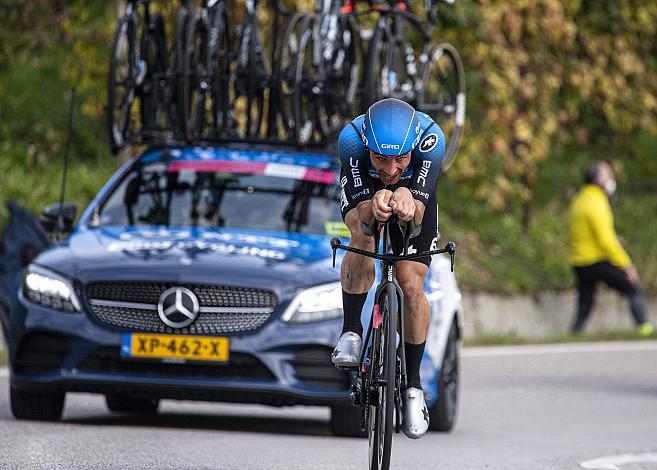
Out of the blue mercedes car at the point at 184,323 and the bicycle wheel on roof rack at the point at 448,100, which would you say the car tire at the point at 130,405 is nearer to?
the blue mercedes car at the point at 184,323

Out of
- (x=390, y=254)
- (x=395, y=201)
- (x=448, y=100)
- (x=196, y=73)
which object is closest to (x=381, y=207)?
(x=395, y=201)

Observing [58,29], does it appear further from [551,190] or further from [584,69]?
[551,190]

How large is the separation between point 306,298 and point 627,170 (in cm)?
1947

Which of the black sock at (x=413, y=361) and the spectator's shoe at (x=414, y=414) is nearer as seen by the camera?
the spectator's shoe at (x=414, y=414)

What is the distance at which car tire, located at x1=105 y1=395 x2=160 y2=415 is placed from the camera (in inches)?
438

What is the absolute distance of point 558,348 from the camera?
58.2 ft

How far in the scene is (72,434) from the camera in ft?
31.4

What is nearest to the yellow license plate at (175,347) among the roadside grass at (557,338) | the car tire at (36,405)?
the car tire at (36,405)

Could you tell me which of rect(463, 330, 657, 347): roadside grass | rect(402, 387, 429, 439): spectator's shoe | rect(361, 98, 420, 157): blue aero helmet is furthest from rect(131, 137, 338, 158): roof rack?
rect(463, 330, 657, 347): roadside grass

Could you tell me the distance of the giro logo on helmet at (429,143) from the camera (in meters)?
7.84

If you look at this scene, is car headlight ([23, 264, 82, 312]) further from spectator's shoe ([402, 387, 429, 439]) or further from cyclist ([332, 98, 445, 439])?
spectator's shoe ([402, 387, 429, 439])

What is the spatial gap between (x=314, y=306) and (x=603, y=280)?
10.2 metres

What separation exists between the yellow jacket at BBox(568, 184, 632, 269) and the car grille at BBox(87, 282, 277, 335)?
10.1 metres

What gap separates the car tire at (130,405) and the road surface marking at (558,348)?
18.9ft
